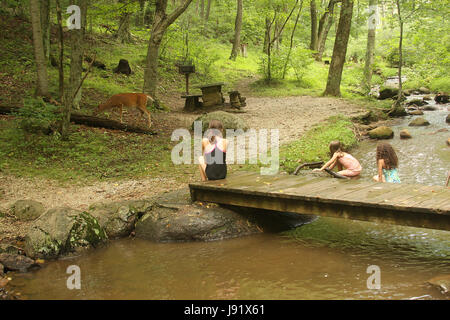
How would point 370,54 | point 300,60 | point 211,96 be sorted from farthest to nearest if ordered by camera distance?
point 300,60 < point 370,54 < point 211,96

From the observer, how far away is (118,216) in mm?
6953

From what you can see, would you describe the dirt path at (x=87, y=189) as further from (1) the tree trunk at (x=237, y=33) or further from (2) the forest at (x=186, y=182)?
(1) the tree trunk at (x=237, y=33)

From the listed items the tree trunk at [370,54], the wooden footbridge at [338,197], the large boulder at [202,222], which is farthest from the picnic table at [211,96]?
the large boulder at [202,222]

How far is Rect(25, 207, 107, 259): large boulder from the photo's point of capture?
19.9ft

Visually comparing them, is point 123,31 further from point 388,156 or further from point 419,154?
point 388,156

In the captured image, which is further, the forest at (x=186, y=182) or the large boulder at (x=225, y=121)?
the large boulder at (x=225, y=121)

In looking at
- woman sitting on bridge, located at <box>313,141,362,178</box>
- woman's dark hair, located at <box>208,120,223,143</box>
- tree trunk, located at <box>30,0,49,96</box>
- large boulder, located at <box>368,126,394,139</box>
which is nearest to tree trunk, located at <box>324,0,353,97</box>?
large boulder, located at <box>368,126,394,139</box>

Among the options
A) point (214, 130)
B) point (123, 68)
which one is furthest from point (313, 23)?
point (214, 130)

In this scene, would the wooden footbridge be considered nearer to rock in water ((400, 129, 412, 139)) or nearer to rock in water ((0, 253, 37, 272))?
rock in water ((0, 253, 37, 272))

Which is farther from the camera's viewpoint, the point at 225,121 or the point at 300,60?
the point at 300,60

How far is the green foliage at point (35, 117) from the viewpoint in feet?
34.4

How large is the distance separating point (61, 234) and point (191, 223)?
1.98 m

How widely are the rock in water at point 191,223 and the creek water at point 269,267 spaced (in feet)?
0.56
